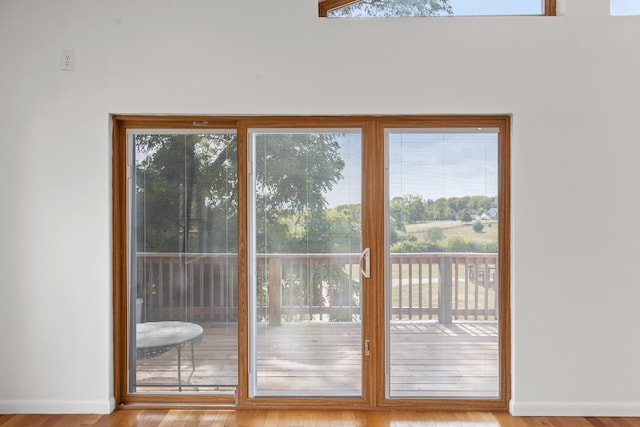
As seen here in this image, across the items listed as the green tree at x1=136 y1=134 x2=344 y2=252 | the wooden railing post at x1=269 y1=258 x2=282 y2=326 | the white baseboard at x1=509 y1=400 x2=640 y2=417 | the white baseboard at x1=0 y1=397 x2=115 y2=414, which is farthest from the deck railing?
the white baseboard at x1=0 y1=397 x2=115 y2=414

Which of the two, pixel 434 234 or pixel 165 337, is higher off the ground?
pixel 434 234

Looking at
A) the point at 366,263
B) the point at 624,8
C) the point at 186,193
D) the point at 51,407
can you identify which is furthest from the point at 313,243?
the point at 624,8

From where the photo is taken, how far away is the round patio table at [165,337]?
140 inches

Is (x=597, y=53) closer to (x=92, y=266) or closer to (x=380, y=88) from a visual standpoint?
(x=380, y=88)

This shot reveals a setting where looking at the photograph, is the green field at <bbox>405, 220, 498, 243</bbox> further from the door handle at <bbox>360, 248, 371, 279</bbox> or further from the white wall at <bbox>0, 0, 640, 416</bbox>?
the door handle at <bbox>360, 248, 371, 279</bbox>

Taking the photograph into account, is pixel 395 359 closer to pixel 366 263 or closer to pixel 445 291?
pixel 445 291

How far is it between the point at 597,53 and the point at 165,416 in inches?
139

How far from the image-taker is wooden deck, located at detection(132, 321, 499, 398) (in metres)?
3.47

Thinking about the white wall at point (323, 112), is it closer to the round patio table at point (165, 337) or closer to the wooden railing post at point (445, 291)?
the round patio table at point (165, 337)

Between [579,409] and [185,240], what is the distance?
2733mm

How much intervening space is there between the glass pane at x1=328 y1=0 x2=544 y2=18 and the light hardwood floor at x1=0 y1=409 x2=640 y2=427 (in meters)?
2.56

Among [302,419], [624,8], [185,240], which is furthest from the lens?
[185,240]

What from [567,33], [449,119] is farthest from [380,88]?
[567,33]

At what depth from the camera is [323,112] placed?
3.36 metres
